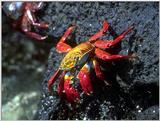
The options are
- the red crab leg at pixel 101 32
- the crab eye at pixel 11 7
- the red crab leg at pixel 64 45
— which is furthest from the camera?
the crab eye at pixel 11 7

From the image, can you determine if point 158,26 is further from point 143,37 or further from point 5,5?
point 5,5

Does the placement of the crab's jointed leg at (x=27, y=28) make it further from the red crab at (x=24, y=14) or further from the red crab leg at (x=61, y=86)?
the red crab leg at (x=61, y=86)

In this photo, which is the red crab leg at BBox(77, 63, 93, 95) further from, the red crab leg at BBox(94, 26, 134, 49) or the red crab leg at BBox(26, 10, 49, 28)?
the red crab leg at BBox(26, 10, 49, 28)

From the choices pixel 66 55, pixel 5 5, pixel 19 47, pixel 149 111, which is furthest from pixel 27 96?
pixel 149 111

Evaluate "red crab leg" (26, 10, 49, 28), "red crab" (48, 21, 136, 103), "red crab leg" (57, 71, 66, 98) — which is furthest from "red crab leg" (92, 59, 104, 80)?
"red crab leg" (26, 10, 49, 28)

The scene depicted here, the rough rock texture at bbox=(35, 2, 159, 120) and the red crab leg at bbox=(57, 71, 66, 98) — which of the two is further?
the red crab leg at bbox=(57, 71, 66, 98)

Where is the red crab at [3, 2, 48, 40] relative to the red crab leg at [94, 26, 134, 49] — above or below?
above

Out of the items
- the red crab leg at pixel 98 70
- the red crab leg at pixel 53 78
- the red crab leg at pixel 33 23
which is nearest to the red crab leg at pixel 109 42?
the red crab leg at pixel 98 70
